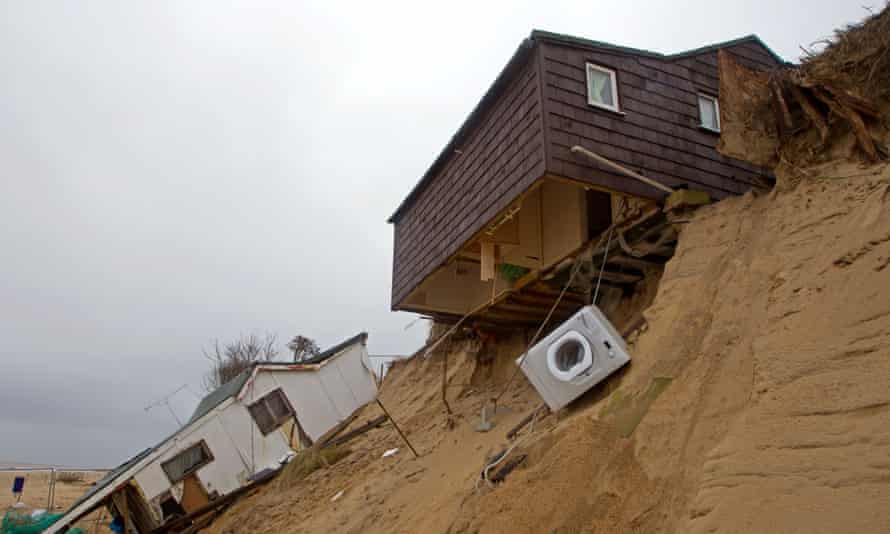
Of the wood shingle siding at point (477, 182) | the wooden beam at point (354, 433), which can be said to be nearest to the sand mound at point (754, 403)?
the wood shingle siding at point (477, 182)

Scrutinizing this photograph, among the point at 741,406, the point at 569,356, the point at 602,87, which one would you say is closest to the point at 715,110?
the point at 602,87

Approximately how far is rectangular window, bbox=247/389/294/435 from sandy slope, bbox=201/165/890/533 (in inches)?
320

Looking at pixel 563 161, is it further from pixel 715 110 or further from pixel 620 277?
pixel 715 110

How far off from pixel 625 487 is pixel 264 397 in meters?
12.6

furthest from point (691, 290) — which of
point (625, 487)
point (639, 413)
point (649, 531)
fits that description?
point (649, 531)

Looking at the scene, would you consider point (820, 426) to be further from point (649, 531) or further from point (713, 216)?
point (713, 216)

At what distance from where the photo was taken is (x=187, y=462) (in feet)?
47.2

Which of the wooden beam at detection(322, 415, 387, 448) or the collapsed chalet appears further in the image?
the collapsed chalet

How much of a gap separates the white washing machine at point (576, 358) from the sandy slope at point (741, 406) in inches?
8.1

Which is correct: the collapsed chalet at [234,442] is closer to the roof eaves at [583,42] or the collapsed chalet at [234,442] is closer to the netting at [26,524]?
the netting at [26,524]

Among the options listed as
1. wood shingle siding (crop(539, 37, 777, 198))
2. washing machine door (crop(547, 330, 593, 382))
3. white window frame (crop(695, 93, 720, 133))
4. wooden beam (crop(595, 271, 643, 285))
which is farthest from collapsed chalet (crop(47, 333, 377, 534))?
white window frame (crop(695, 93, 720, 133))

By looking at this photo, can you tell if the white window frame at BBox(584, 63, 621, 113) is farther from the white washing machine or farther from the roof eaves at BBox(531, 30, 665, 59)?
the white washing machine

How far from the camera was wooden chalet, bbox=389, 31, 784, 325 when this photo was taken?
28.1 feet

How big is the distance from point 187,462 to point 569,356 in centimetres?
1074
